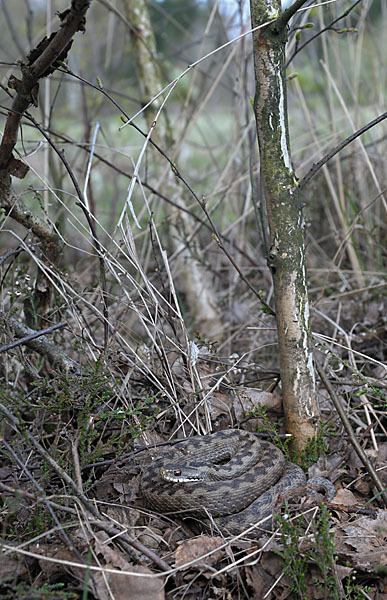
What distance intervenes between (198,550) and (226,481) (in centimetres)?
64

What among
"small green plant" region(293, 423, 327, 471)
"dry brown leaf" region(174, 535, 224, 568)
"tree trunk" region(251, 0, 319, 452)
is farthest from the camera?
"small green plant" region(293, 423, 327, 471)

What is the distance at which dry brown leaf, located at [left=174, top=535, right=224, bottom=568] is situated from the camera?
2.40 meters

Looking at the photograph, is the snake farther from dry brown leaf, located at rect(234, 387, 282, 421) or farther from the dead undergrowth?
dry brown leaf, located at rect(234, 387, 282, 421)

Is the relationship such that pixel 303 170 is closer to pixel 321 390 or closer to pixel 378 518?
pixel 321 390

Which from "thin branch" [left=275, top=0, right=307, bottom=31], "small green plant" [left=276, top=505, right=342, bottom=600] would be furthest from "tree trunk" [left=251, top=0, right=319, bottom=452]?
"small green plant" [left=276, top=505, right=342, bottom=600]

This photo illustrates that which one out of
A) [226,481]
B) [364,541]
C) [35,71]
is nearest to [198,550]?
[226,481]

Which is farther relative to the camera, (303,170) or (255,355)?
(303,170)

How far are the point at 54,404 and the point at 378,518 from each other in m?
1.72

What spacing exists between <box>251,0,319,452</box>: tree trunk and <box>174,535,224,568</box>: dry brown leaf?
842 millimetres

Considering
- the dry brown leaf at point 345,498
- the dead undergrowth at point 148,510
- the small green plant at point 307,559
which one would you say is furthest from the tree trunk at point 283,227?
the small green plant at point 307,559

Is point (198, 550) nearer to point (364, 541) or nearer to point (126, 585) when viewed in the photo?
point (126, 585)

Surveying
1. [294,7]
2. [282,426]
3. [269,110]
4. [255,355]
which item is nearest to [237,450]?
[282,426]

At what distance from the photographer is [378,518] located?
2.67 m

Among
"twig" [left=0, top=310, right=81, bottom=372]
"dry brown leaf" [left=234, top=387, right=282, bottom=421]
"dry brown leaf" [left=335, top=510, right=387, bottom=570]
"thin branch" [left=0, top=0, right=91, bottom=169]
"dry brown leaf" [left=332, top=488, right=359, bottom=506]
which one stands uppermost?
"thin branch" [left=0, top=0, right=91, bottom=169]
